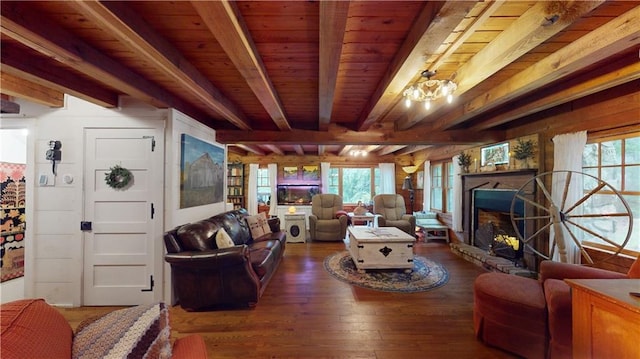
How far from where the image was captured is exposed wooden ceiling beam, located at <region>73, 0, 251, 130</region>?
1.12 meters

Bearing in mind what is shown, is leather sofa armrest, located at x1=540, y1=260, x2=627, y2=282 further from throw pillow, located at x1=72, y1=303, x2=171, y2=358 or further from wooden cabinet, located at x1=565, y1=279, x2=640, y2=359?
throw pillow, located at x1=72, y1=303, x2=171, y2=358

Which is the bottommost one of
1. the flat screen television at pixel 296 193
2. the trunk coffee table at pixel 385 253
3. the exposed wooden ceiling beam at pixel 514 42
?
the trunk coffee table at pixel 385 253

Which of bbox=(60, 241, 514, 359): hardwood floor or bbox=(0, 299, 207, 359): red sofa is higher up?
bbox=(0, 299, 207, 359): red sofa

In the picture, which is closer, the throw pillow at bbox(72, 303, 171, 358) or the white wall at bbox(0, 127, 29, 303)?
the throw pillow at bbox(72, 303, 171, 358)

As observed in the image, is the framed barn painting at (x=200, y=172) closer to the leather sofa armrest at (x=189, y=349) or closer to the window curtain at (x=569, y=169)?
the leather sofa armrest at (x=189, y=349)

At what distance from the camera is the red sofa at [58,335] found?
0.77 m

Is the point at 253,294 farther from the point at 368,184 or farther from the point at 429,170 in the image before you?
the point at 368,184

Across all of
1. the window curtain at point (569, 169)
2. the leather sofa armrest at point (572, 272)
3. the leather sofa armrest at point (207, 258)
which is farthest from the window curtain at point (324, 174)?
the leather sofa armrest at point (572, 272)

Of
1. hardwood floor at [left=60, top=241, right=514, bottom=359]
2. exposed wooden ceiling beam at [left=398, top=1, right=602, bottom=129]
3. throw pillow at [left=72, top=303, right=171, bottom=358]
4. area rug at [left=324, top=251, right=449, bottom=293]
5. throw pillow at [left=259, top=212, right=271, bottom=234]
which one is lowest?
hardwood floor at [left=60, top=241, right=514, bottom=359]

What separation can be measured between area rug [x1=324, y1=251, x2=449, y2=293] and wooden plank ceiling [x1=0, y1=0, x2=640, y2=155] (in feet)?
7.08

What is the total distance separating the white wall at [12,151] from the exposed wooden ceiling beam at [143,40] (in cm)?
219

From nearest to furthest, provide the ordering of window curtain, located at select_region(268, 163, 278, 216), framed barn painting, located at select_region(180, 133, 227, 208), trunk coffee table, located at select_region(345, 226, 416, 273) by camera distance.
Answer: framed barn painting, located at select_region(180, 133, 227, 208) < trunk coffee table, located at select_region(345, 226, 416, 273) < window curtain, located at select_region(268, 163, 278, 216)

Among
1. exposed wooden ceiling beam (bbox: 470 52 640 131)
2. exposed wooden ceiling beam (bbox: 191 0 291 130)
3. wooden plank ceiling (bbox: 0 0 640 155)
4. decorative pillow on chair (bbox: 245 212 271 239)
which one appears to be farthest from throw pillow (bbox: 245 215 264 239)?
exposed wooden ceiling beam (bbox: 470 52 640 131)

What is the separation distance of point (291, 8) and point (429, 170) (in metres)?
5.77
